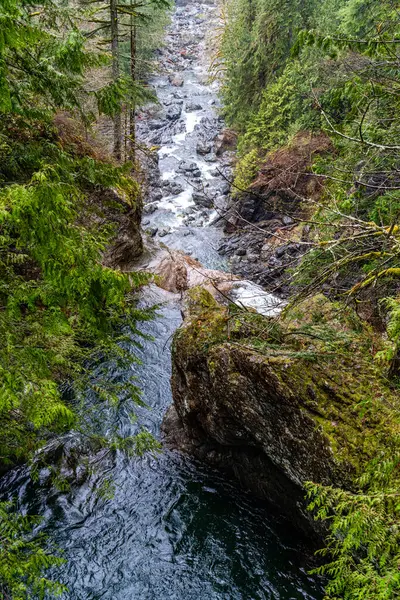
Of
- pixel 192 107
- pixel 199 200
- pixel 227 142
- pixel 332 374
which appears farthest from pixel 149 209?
pixel 332 374

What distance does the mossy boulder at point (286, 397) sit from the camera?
16.6ft

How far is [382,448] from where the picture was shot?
4629mm

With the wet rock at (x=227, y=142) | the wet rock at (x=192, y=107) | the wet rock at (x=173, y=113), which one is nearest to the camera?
the wet rock at (x=227, y=142)

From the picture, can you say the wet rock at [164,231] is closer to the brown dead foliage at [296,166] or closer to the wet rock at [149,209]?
the wet rock at [149,209]

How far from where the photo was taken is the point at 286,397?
18.2 feet

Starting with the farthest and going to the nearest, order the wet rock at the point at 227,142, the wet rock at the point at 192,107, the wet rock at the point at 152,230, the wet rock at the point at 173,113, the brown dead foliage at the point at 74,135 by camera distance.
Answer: the wet rock at the point at 192,107
the wet rock at the point at 173,113
the wet rock at the point at 227,142
the wet rock at the point at 152,230
the brown dead foliage at the point at 74,135

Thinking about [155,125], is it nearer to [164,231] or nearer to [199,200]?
[199,200]

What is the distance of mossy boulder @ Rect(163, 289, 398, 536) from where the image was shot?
5061mm

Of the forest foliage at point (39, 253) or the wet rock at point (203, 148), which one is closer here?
the forest foliage at point (39, 253)

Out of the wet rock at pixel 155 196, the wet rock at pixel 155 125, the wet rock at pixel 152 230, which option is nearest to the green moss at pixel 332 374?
the wet rock at pixel 152 230

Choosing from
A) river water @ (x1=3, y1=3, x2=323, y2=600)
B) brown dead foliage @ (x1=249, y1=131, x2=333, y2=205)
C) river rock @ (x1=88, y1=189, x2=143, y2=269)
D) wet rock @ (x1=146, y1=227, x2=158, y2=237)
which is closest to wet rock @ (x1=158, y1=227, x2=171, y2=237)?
wet rock @ (x1=146, y1=227, x2=158, y2=237)

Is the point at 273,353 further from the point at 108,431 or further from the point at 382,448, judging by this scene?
the point at 108,431

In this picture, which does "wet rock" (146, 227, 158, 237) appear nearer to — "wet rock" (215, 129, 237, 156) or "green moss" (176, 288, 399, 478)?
"wet rock" (215, 129, 237, 156)

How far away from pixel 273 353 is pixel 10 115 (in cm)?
579
